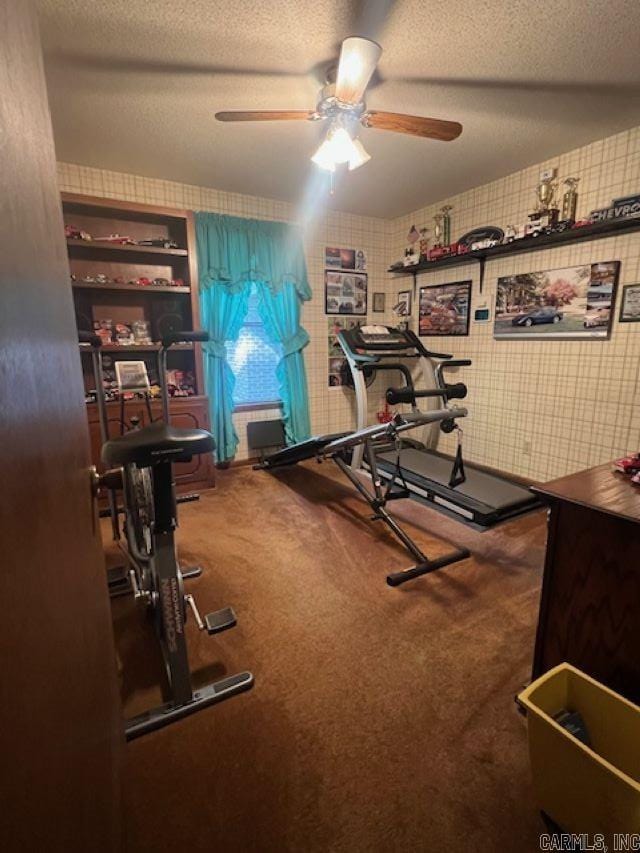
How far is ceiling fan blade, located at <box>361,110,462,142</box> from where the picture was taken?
1969 millimetres

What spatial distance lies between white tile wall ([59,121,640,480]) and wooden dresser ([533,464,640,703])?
1948 mm

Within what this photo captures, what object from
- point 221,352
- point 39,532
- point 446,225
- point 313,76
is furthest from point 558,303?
point 39,532

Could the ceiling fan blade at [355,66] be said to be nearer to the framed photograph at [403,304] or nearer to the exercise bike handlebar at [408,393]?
the exercise bike handlebar at [408,393]

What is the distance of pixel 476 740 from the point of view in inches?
51.9

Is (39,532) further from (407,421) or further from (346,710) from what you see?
(407,421)

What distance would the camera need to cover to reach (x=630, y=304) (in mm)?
2738

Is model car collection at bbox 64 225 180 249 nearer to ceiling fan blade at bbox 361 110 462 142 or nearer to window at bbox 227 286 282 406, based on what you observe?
window at bbox 227 286 282 406

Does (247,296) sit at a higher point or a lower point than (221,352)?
higher

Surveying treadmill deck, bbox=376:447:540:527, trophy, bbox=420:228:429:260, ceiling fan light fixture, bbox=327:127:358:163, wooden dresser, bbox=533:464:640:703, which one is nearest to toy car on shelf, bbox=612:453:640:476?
wooden dresser, bbox=533:464:640:703

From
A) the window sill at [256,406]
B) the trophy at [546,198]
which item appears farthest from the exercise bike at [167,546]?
the trophy at [546,198]

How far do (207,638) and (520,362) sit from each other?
3173mm

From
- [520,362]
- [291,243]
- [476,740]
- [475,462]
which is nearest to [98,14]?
[291,243]

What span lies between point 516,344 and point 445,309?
889 mm

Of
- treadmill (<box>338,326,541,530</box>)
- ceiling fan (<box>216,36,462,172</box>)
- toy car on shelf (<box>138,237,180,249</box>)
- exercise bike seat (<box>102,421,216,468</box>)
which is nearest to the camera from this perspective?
exercise bike seat (<box>102,421,216,468</box>)
